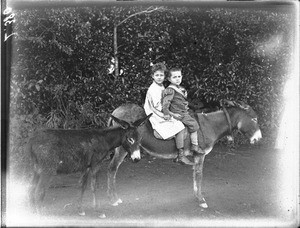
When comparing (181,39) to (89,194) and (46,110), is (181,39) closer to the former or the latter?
(46,110)

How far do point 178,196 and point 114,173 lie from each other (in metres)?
0.93

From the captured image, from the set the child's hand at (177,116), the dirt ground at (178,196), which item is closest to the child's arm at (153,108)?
the child's hand at (177,116)

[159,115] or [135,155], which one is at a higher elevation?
[159,115]

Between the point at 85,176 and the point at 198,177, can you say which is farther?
the point at 198,177

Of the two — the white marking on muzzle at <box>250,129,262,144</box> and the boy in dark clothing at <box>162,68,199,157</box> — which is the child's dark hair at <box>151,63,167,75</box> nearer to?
the boy in dark clothing at <box>162,68,199,157</box>

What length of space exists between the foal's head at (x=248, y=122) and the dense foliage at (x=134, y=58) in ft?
0.70

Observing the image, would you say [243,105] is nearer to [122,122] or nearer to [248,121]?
[248,121]

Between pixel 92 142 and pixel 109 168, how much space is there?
65cm

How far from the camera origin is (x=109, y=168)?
4961mm

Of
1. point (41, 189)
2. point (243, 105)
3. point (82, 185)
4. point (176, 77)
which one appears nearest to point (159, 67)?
point (176, 77)

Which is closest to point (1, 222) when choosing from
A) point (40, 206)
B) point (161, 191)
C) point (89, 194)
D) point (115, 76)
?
point (40, 206)

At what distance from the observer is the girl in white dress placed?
484 cm

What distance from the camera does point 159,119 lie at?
4863 millimetres

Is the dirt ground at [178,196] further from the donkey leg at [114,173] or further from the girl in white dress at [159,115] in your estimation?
the girl in white dress at [159,115]
